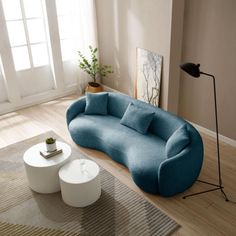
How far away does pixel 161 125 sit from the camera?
12.2 ft

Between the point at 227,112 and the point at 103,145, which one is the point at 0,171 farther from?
the point at 227,112

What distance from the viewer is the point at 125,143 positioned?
3684 millimetres

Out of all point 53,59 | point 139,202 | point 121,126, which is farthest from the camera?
point 53,59

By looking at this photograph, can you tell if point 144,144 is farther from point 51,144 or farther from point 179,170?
point 51,144

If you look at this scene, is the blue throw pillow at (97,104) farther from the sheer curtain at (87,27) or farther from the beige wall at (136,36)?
the sheer curtain at (87,27)

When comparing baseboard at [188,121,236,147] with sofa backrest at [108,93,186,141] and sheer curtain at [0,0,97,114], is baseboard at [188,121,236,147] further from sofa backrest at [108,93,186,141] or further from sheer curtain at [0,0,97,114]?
sheer curtain at [0,0,97,114]

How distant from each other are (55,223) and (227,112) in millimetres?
2632

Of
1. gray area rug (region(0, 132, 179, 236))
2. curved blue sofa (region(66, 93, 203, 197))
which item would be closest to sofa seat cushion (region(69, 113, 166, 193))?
curved blue sofa (region(66, 93, 203, 197))

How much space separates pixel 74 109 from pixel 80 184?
162 cm

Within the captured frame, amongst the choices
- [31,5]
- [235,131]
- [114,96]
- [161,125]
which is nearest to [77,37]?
[31,5]

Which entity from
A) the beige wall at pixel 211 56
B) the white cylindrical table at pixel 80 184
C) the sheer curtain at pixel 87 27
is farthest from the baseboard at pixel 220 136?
the sheer curtain at pixel 87 27

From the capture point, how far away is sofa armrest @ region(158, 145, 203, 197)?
3.05 m

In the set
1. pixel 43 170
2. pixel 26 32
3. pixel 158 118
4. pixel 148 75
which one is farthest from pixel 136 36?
pixel 43 170

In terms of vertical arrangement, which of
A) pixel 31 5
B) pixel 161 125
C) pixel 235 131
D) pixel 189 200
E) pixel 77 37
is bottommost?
pixel 189 200
